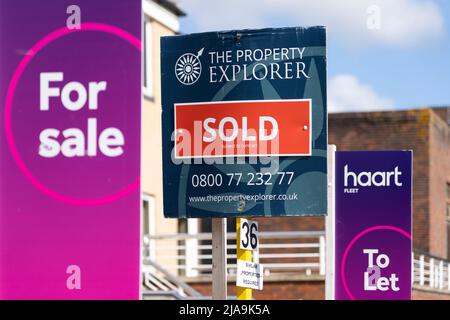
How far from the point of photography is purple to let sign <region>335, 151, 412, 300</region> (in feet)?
37.4

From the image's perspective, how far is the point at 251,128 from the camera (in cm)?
581

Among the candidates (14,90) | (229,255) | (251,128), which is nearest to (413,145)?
(229,255)

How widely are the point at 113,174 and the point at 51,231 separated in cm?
35

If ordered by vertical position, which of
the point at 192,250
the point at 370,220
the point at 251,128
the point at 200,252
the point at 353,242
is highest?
the point at 251,128

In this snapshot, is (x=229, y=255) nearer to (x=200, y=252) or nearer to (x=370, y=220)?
(x=200, y=252)

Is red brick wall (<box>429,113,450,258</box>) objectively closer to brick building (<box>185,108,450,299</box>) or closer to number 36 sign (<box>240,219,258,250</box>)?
brick building (<box>185,108,450,299</box>)

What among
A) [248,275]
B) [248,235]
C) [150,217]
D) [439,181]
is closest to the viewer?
[248,275]

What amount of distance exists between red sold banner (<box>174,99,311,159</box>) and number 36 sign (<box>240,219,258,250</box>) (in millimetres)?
1088

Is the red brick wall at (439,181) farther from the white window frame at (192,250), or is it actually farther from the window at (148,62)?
the window at (148,62)

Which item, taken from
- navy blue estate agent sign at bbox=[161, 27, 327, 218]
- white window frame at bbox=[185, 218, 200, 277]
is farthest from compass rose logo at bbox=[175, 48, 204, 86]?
white window frame at bbox=[185, 218, 200, 277]

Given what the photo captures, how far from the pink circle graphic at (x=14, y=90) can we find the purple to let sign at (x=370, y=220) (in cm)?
780

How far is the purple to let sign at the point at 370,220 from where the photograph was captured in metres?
11.4

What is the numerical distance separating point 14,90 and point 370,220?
314 inches
